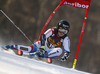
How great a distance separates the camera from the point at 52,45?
1.63 meters

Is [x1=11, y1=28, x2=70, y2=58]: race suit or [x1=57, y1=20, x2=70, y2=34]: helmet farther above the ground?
[x1=57, y1=20, x2=70, y2=34]: helmet

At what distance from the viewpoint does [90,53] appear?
2525 millimetres

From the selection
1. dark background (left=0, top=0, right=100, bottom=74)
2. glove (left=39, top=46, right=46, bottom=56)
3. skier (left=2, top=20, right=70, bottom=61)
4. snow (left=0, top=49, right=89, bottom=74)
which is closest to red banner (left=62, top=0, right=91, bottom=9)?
skier (left=2, top=20, right=70, bottom=61)

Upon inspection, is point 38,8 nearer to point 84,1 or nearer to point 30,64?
point 84,1

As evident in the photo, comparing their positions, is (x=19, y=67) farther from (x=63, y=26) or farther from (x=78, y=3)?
(x=78, y=3)

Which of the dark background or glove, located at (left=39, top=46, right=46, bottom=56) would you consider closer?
glove, located at (left=39, top=46, right=46, bottom=56)

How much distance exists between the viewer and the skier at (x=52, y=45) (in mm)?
1545

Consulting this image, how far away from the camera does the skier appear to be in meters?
1.54

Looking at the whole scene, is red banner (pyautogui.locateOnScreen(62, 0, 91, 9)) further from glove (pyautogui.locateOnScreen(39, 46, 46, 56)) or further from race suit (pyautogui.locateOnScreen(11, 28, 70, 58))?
glove (pyautogui.locateOnScreen(39, 46, 46, 56))

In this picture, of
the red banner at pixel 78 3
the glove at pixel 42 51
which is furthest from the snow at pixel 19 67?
the red banner at pixel 78 3

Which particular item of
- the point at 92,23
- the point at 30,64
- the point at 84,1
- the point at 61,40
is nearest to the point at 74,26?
the point at 92,23

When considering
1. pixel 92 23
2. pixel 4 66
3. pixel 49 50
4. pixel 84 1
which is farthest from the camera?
pixel 92 23

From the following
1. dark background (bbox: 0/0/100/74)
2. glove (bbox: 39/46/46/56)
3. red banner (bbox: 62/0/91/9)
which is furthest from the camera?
dark background (bbox: 0/0/100/74)

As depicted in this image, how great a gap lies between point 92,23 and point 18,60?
4.92 ft
